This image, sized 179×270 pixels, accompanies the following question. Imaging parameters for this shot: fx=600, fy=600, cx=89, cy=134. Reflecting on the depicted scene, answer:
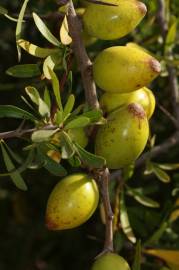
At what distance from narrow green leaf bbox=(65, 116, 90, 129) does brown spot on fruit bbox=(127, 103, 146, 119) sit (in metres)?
0.12

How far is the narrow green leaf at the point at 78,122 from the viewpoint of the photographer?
1127mm

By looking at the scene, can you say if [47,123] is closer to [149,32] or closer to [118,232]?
[118,232]

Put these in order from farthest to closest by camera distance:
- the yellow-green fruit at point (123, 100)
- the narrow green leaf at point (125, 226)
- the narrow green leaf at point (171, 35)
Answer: the narrow green leaf at point (171, 35), the narrow green leaf at point (125, 226), the yellow-green fruit at point (123, 100)

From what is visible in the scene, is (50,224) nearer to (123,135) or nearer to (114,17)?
(123,135)

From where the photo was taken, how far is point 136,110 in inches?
47.3

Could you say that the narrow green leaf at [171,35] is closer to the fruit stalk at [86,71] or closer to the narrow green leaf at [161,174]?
the narrow green leaf at [161,174]

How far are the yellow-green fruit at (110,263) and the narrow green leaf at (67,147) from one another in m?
0.25

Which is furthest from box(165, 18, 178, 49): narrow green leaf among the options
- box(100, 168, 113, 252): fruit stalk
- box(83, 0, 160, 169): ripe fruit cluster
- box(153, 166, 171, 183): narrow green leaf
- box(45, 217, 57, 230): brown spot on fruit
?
box(45, 217, 57, 230): brown spot on fruit

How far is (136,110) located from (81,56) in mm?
160

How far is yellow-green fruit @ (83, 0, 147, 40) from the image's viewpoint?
1.22 m

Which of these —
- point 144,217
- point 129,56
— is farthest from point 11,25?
point 129,56

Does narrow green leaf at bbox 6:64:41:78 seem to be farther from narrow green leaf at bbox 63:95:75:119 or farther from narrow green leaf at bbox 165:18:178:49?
narrow green leaf at bbox 165:18:178:49

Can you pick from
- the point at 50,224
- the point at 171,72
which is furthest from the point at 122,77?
the point at 171,72

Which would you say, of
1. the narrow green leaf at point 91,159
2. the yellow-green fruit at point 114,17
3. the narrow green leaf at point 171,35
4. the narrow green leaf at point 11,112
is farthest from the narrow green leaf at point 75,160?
the narrow green leaf at point 171,35
